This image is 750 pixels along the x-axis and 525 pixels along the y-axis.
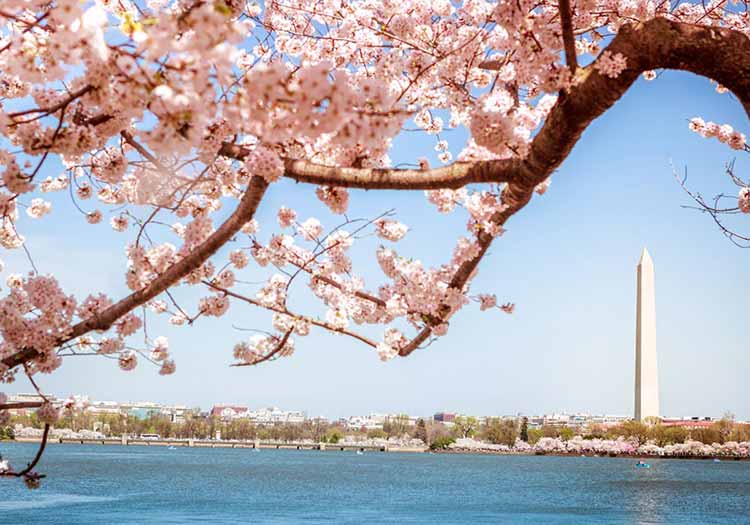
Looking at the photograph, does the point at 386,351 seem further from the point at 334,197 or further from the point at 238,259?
the point at 238,259

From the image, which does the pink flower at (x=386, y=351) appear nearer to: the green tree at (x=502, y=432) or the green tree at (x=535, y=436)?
the green tree at (x=535, y=436)

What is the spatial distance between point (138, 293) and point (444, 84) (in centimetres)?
212

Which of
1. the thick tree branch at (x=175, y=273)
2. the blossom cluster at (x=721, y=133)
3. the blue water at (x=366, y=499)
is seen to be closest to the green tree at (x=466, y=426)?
the blue water at (x=366, y=499)

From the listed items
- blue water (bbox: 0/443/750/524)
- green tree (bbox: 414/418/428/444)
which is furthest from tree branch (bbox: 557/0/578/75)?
green tree (bbox: 414/418/428/444)

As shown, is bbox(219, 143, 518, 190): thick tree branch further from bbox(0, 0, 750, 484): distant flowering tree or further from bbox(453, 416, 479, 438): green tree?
bbox(453, 416, 479, 438): green tree

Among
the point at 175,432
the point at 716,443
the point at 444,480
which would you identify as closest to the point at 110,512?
the point at 444,480

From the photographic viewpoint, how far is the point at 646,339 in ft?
Result: 138

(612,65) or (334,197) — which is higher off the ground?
(612,65)

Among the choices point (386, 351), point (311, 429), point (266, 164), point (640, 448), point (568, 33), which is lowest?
point (311, 429)

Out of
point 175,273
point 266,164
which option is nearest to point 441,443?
point 175,273

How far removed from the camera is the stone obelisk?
136ft

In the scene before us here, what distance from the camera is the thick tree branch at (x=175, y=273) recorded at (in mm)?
2656

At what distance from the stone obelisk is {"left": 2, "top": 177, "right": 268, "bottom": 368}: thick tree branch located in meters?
41.0

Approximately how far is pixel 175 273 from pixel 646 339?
42.2m
